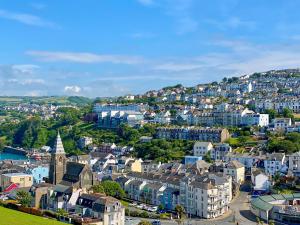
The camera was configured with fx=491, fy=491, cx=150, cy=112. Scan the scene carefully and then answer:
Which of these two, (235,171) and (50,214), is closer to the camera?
(50,214)

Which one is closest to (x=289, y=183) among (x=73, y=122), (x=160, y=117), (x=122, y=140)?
(x=122, y=140)

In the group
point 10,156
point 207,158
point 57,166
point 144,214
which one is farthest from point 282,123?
point 10,156

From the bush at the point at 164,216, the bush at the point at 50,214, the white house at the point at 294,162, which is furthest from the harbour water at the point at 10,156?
the bush at the point at 164,216

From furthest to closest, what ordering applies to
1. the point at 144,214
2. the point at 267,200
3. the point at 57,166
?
the point at 57,166
the point at 267,200
the point at 144,214

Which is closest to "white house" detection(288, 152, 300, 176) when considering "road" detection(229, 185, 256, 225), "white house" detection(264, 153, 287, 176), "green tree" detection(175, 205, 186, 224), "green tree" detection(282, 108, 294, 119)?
"white house" detection(264, 153, 287, 176)

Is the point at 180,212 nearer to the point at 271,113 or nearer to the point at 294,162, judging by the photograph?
the point at 294,162

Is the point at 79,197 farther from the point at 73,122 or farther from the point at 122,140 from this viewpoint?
the point at 73,122

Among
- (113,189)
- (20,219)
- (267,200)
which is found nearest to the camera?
A: (20,219)

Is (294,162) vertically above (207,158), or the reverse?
(294,162)
